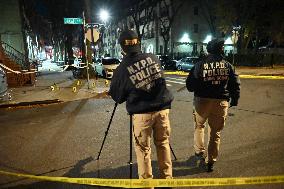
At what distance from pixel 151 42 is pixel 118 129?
51255 millimetres

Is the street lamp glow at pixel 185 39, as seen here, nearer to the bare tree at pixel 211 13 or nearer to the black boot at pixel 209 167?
the bare tree at pixel 211 13

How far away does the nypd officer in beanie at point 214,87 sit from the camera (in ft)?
14.6

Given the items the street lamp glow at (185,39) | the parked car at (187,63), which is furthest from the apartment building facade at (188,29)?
the parked car at (187,63)

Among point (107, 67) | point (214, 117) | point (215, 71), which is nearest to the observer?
point (215, 71)

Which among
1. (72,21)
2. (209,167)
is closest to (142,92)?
(209,167)

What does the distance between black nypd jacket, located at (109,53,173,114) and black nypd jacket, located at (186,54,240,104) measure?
1.06 metres

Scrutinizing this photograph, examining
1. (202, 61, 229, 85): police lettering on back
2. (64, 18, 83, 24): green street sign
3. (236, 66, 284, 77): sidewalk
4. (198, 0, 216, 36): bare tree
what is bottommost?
(236, 66, 284, 77): sidewalk

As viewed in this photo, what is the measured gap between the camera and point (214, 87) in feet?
14.7

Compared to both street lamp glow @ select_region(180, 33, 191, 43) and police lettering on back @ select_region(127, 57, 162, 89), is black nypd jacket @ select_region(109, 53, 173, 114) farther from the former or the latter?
street lamp glow @ select_region(180, 33, 191, 43)

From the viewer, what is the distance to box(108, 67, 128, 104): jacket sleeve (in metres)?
3.60

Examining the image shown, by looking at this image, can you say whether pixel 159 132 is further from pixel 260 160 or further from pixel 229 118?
pixel 229 118

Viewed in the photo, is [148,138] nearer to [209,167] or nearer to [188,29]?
[209,167]

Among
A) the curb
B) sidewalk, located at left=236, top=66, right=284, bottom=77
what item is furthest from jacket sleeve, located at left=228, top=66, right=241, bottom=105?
sidewalk, located at left=236, top=66, right=284, bottom=77

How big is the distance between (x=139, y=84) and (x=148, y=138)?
686 millimetres
